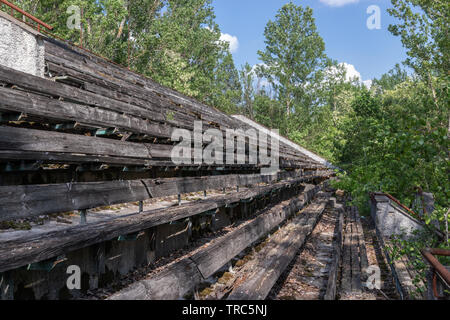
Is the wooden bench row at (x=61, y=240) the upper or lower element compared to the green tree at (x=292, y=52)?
lower

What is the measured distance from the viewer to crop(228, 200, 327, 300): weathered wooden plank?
2433 mm

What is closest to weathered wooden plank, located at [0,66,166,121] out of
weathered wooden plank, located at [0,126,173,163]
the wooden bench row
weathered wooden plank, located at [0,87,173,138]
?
weathered wooden plank, located at [0,87,173,138]

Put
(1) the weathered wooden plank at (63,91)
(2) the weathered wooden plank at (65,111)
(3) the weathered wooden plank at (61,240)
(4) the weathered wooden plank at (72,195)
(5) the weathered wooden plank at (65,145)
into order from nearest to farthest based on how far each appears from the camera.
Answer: (3) the weathered wooden plank at (61,240) < (4) the weathered wooden plank at (72,195) < (5) the weathered wooden plank at (65,145) < (2) the weathered wooden plank at (65,111) < (1) the weathered wooden plank at (63,91)

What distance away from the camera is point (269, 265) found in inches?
121

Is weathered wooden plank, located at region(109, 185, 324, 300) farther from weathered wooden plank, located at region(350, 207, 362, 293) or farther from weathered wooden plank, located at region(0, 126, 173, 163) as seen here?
weathered wooden plank, located at region(350, 207, 362, 293)

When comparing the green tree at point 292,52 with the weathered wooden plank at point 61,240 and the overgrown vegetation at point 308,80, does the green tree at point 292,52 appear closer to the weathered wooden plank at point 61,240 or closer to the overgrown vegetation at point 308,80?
the overgrown vegetation at point 308,80

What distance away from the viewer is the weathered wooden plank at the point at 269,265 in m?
2.43

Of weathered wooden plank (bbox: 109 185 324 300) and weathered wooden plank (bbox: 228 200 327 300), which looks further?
weathered wooden plank (bbox: 228 200 327 300)

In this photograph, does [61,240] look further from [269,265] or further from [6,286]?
[269,265]

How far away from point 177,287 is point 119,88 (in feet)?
13.6

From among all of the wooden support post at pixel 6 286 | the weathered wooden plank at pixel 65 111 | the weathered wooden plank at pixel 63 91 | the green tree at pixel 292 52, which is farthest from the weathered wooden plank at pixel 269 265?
the green tree at pixel 292 52

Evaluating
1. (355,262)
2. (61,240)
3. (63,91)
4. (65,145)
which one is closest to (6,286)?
(61,240)

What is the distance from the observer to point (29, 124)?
296cm

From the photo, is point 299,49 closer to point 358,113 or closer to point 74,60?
point 358,113
